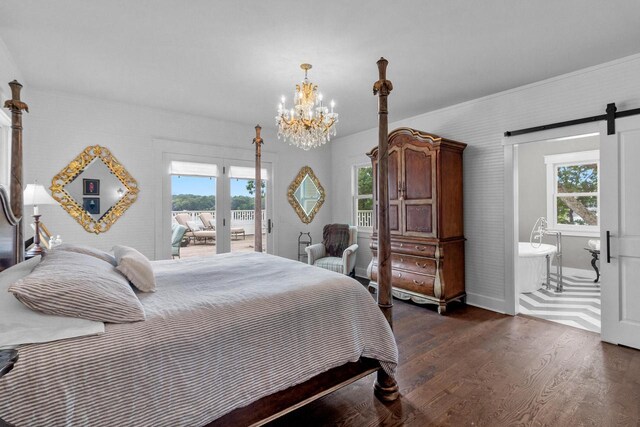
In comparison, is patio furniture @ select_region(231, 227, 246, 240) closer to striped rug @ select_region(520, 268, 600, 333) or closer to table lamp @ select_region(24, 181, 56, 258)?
table lamp @ select_region(24, 181, 56, 258)

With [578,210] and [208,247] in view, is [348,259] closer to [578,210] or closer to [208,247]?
[208,247]

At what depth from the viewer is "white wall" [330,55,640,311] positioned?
2.98 m

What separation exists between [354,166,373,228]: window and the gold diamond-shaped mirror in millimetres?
3511

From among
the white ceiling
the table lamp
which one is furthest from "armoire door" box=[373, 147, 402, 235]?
the table lamp

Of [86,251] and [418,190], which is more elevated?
[418,190]

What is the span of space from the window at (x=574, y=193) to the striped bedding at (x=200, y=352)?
5.09 metres

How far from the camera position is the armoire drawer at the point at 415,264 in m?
3.79

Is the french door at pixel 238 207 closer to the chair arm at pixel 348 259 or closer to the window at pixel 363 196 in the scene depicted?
the chair arm at pixel 348 259

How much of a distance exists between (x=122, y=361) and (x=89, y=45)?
2.66 m

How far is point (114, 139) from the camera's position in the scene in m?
3.93

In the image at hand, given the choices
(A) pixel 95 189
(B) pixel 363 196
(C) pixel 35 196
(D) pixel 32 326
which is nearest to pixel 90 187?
(A) pixel 95 189

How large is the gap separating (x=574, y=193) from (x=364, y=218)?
358 centimetres

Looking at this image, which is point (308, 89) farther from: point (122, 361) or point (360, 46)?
point (122, 361)

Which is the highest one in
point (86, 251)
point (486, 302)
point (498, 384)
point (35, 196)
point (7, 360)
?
point (35, 196)
